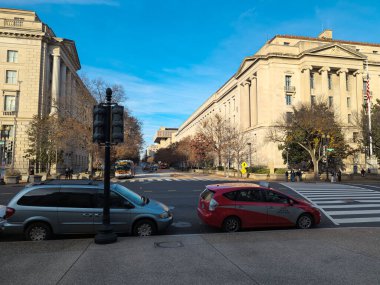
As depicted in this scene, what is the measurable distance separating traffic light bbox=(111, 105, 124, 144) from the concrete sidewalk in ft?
9.03

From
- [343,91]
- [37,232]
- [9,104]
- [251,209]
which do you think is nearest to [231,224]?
[251,209]

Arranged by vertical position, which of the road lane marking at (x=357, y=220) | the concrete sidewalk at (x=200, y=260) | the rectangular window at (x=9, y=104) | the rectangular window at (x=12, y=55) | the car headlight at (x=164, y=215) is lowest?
the road lane marking at (x=357, y=220)

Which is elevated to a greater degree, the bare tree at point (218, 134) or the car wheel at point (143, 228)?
the bare tree at point (218, 134)

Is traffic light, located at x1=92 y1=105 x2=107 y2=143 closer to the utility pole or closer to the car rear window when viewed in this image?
the utility pole

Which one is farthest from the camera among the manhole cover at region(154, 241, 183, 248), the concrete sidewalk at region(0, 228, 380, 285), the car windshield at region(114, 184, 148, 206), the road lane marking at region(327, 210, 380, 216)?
the road lane marking at region(327, 210, 380, 216)

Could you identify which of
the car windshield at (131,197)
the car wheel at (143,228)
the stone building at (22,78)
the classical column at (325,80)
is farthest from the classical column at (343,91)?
the car wheel at (143,228)

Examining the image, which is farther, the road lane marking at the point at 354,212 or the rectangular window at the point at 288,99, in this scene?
the rectangular window at the point at 288,99

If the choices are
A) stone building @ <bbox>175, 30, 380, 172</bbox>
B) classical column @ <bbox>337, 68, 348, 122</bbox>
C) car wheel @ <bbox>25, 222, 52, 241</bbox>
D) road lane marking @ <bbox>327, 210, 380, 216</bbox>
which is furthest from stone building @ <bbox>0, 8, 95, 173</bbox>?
classical column @ <bbox>337, 68, 348, 122</bbox>

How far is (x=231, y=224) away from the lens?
32.4ft

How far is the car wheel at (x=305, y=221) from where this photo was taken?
10.4 m

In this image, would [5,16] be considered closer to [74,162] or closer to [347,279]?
[74,162]

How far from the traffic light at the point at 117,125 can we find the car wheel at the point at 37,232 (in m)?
3.21

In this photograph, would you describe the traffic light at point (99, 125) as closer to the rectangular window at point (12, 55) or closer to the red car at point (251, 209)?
the red car at point (251, 209)

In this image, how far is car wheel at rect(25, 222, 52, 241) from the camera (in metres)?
8.51
